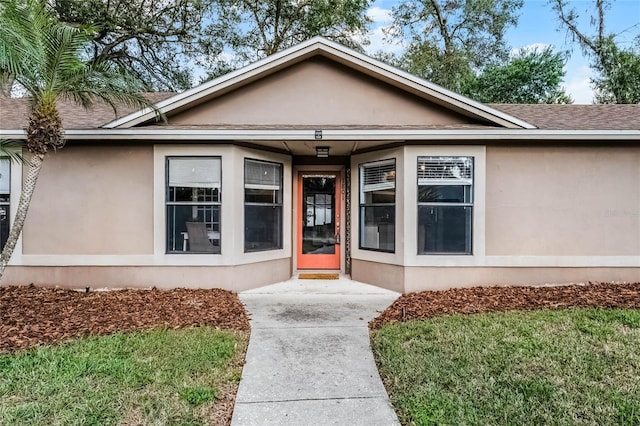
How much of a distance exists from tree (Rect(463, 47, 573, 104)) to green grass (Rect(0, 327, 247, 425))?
19220mm

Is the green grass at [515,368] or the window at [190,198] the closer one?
the green grass at [515,368]

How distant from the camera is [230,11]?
1875cm

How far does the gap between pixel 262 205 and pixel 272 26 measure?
595 inches

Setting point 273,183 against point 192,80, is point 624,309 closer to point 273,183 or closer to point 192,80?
point 273,183

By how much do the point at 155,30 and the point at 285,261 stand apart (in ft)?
47.2

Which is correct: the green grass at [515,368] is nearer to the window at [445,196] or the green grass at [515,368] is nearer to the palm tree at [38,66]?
the window at [445,196]

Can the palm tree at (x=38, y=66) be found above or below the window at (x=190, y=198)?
above

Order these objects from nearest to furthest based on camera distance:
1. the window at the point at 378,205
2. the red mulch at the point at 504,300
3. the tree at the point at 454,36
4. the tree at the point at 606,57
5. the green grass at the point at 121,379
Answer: the green grass at the point at 121,379 < the red mulch at the point at 504,300 < the window at the point at 378,205 < the tree at the point at 606,57 < the tree at the point at 454,36

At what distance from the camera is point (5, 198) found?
7.46m

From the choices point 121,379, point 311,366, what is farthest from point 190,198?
point 311,366

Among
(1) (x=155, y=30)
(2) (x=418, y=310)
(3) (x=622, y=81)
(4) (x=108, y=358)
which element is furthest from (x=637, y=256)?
(1) (x=155, y=30)

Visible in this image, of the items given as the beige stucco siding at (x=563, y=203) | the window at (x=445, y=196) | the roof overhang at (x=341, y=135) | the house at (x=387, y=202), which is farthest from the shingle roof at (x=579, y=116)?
the window at (x=445, y=196)

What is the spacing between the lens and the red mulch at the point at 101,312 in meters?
4.90

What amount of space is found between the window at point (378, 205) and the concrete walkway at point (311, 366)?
4.31 ft
